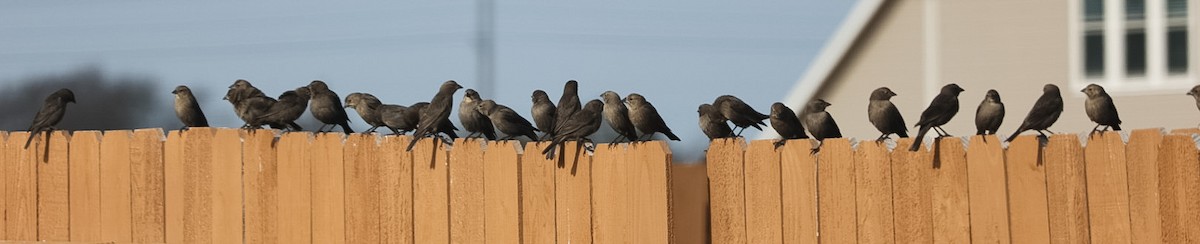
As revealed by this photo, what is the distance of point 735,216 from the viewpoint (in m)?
11.1

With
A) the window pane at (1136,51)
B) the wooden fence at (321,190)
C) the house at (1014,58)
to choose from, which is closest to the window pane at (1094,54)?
the house at (1014,58)

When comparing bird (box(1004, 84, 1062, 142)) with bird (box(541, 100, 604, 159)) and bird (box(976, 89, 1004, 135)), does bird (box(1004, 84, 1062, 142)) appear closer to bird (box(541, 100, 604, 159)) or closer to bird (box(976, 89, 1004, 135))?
bird (box(976, 89, 1004, 135))

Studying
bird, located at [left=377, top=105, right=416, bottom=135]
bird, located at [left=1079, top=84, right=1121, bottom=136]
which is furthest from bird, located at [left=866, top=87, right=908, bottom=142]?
bird, located at [left=377, top=105, right=416, bottom=135]

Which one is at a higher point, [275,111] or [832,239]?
[275,111]

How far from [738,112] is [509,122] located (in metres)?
1.72

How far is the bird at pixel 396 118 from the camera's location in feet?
46.6

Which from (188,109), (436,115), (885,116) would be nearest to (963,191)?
(885,116)

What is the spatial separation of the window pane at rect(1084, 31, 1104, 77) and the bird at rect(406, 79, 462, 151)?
12.7m

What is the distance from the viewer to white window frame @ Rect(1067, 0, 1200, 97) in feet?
78.4

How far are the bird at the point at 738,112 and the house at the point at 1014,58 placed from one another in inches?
415

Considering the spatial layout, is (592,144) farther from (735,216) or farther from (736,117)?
(736,117)

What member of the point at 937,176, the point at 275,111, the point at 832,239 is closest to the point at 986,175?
the point at 937,176

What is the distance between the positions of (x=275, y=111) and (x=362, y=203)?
2549mm

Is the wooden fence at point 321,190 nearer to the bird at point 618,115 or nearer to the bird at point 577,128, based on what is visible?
the bird at point 577,128
